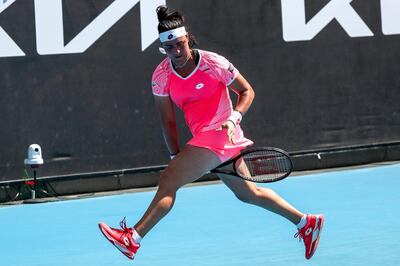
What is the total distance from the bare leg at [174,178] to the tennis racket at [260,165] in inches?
5.1

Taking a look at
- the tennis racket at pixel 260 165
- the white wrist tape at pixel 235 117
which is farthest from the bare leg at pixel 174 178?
the white wrist tape at pixel 235 117

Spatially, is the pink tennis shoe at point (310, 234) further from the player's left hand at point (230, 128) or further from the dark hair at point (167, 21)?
the dark hair at point (167, 21)

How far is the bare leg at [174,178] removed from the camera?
5.10 m

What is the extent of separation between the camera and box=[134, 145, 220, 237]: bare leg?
16.7ft

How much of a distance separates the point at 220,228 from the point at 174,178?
5.79 ft

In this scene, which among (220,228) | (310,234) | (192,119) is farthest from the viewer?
(220,228)

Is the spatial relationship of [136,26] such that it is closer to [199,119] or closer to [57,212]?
[57,212]

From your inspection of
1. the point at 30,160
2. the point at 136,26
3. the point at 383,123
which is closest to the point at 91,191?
the point at 30,160

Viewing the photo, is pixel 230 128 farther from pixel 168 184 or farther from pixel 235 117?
pixel 168 184

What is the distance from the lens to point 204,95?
5.28 metres

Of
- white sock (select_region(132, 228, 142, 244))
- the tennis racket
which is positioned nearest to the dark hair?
the tennis racket

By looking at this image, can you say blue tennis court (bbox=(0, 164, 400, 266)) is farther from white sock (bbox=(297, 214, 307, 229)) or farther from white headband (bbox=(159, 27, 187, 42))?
white headband (bbox=(159, 27, 187, 42))

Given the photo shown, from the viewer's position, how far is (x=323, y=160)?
9555 mm

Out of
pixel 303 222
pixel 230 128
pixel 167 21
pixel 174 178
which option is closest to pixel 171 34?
pixel 167 21
